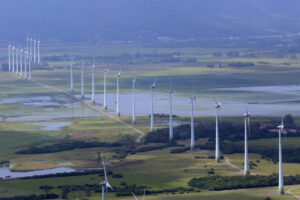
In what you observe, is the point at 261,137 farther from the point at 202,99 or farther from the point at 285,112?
the point at 202,99

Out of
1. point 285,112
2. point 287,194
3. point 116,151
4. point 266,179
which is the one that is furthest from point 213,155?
point 285,112

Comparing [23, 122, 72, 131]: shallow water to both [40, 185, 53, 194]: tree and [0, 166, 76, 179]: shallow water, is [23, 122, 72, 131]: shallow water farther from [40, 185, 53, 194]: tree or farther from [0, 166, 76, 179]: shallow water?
[40, 185, 53, 194]: tree

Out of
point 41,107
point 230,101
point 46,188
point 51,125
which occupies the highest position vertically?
point 230,101

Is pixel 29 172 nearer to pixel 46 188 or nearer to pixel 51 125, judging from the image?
pixel 46 188

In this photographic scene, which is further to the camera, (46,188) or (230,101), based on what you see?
(230,101)

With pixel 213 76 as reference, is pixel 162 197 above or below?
below

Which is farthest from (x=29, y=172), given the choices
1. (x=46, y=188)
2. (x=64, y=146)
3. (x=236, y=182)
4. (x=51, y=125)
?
(x=51, y=125)

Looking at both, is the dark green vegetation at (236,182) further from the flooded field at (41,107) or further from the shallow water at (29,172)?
the flooded field at (41,107)

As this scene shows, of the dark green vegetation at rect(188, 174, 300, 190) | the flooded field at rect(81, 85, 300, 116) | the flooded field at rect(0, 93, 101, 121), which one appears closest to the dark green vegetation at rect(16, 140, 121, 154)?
the dark green vegetation at rect(188, 174, 300, 190)

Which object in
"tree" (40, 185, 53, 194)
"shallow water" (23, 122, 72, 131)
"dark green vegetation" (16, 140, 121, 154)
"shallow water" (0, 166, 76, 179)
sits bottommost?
"tree" (40, 185, 53, 194)

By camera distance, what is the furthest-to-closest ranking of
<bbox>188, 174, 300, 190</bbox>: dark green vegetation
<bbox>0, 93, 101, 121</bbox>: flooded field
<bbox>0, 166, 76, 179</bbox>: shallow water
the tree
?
<bbox>0, 93, 101, 121</bbox>: flooded field < <bbox>0, 166, 76, 179</bbox>: shallow water < the tree < <bbox>188, 174, 300, 190</bbox>: dark green vegetation

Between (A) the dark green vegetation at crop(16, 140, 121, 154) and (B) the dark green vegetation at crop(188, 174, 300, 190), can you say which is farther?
(A) the dark green vegetation at crop(16, 140, 121, 154)
